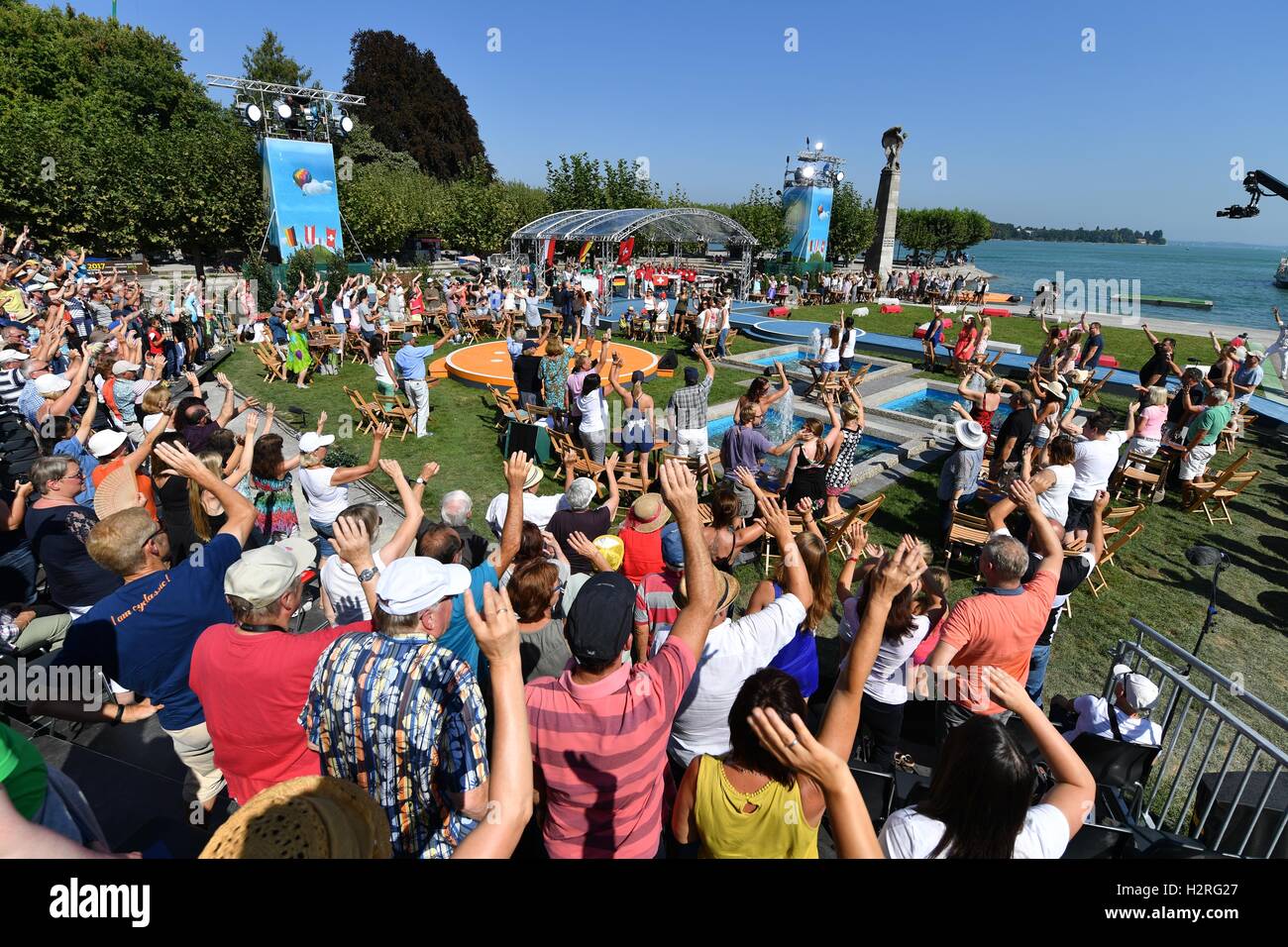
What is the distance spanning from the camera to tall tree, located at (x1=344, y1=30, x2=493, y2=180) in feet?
167

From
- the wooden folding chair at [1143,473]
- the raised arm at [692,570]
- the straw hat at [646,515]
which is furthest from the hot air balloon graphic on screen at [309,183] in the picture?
the raised arm at [692,570]

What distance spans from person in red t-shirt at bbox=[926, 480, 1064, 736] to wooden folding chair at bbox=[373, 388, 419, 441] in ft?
29.9

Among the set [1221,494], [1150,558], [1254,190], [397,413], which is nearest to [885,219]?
[1254,190]

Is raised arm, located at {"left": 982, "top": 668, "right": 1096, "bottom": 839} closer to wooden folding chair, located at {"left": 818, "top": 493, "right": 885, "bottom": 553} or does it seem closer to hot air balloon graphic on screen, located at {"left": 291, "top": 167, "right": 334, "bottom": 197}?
wooden folding chair, located at {"left": 818, "top": 493, "right": 885, "bottom": 553}

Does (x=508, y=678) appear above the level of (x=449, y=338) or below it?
above

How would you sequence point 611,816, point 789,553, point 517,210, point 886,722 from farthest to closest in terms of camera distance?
point 517,210, point 886,722, point 789,553, point 611,816

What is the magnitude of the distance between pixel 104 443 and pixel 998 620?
665 cm

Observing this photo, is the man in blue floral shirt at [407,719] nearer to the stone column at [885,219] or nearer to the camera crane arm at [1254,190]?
the camera crane arm at [1254,190]
